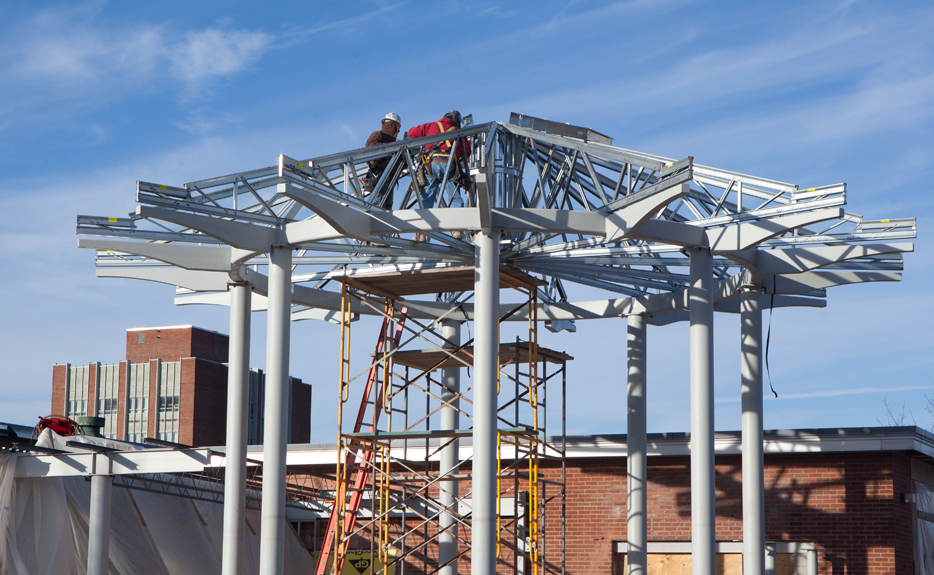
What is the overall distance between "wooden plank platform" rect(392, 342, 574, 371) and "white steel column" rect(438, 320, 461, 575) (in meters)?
0.72

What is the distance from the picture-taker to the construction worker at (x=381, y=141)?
20.5 meters

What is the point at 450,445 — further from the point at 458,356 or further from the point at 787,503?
the point at 787,503

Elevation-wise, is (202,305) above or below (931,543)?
above

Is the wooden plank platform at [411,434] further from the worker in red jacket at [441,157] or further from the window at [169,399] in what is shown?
the window at [169,399]

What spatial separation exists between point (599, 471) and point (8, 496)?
13869 mm

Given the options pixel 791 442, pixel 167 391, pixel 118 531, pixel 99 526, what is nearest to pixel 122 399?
pixel 167 391

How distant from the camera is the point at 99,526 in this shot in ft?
76.6

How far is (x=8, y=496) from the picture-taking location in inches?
936

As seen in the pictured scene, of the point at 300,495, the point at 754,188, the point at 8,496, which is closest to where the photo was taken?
the point at 754,188

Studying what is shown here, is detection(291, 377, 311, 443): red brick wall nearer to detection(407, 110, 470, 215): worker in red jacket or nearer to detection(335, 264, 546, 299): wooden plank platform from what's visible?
detection(335, 264, 546, 299): wooden plank platform

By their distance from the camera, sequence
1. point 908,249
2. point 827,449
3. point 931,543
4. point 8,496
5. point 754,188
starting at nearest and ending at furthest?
1. point 754,188
2. point 908,249
3. point 8,496
4. point 827,449
5. point 931,543

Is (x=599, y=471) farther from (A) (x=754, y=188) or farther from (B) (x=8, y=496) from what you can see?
(B) (x=8, y=496)

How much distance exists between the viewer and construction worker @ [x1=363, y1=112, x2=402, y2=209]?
67.2 feet

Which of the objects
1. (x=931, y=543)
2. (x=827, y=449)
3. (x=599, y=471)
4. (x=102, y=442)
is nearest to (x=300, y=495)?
(x=102, y=442)
